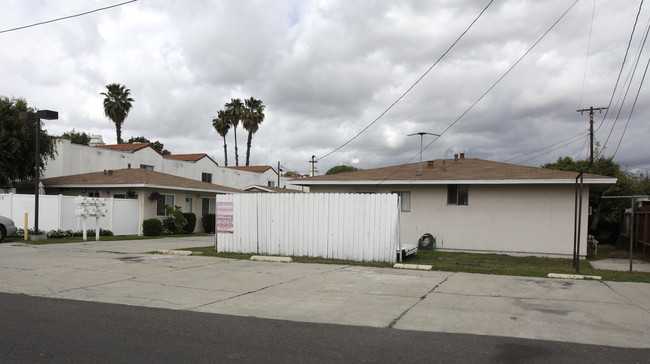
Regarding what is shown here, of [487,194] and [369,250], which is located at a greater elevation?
[487,194]

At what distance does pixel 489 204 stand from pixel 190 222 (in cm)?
1807

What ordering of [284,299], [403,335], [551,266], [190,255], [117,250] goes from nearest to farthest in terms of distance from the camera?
[403,335] → [284,299] → [551,266] → [190,255] → [117,250]

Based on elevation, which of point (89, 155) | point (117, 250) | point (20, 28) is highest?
point (20, 28)

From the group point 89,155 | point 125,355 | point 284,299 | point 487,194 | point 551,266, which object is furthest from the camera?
point 89,155

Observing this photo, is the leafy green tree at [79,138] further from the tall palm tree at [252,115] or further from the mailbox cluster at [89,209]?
the mailbox cluster at [89,209]

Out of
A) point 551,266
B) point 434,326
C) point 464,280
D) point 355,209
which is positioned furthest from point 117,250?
point 551,266

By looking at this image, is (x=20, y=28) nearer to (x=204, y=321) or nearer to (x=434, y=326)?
(x=204, y=321)

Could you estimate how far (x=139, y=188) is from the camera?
85.4 feet

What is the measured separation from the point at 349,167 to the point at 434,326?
79403 mm

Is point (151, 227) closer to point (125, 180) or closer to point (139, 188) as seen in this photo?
point (139, 188)

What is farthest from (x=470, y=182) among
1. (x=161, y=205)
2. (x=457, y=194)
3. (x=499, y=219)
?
(x=161, y=205)

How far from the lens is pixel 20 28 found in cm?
1691

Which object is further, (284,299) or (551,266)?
(551,266)

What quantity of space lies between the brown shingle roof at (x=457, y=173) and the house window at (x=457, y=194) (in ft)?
1.60
